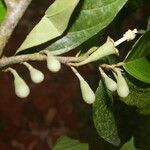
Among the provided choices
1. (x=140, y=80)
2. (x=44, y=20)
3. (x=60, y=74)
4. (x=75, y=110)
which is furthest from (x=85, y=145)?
(x=60, y=74)

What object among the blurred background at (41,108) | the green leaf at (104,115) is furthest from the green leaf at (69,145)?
the blurred background at (41,108)

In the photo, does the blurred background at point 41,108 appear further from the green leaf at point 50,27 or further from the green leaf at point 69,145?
the green leaf at point 50,27

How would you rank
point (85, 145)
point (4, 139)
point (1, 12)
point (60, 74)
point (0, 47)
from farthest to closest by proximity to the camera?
point (60, 74)
point (4, 139)
point (85, 145)
point (1, 12)
point (0, 47)

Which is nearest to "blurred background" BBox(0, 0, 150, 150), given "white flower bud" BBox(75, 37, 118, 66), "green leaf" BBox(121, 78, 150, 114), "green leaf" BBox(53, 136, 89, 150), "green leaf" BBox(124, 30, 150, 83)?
"green leaf" BBox(53, 136, 89, 150)

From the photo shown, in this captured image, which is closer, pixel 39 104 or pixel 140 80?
pixel 140 80

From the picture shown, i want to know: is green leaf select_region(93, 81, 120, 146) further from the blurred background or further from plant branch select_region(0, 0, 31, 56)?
the blurred background

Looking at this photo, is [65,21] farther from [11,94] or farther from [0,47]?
[11,94]

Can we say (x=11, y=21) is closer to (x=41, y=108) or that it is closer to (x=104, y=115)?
(x=104, y=115)
